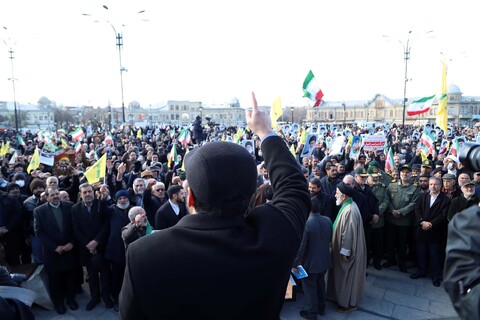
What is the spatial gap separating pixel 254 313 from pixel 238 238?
297mm

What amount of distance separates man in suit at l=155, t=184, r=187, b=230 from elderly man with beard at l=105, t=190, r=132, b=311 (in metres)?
0.50

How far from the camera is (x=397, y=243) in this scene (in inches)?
282

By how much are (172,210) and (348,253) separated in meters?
2.67

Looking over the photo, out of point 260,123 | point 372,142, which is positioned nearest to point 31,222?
point 260,123

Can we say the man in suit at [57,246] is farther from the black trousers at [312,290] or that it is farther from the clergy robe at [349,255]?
the clergy robe at [349,255]

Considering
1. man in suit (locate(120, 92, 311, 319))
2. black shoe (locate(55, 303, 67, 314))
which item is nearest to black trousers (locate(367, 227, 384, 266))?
black shoe (locate(55, 303, 67, 314))

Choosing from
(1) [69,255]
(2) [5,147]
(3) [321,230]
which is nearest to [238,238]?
(3) [321,230]

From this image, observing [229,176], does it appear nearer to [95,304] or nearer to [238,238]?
[238,238]

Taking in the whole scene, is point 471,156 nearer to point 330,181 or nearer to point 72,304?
point 72,304

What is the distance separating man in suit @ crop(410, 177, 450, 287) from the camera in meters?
6.32

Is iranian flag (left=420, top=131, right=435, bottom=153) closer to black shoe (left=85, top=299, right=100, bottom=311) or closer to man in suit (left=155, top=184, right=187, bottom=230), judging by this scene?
man in suit (left=155, top=184, right=187, bottom=230)

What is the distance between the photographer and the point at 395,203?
703 centimetres

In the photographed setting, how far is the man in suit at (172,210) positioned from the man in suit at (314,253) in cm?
193

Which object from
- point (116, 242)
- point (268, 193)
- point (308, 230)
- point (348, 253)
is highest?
point (268, 193)
